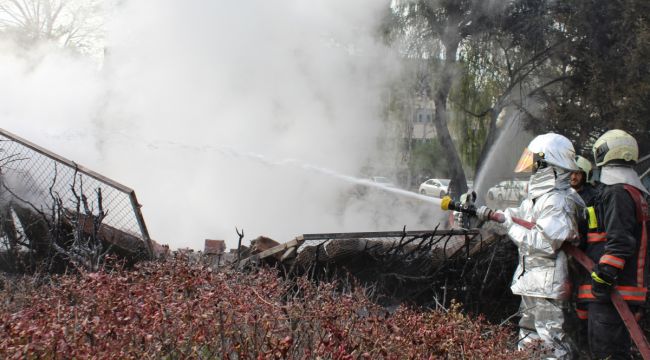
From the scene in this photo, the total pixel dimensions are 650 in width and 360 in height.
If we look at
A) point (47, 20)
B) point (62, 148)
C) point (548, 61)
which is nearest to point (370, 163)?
point (548, 61)

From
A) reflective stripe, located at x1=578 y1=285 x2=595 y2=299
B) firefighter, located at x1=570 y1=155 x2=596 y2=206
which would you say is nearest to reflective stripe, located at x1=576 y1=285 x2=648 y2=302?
reflective stripe, located at x1=578 y1=285 x2=595 y2=299

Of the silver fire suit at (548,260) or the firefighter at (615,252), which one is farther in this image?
the silver fire suit at (548,260)

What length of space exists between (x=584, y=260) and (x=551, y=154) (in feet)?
2.37

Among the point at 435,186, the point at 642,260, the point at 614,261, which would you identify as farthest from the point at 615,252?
the point at 435,186

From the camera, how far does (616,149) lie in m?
4.30

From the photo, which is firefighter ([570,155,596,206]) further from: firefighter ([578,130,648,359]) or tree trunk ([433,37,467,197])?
tree trunk ([433,37,467,197])

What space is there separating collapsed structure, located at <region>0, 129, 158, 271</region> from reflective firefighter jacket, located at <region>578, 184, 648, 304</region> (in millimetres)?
3177

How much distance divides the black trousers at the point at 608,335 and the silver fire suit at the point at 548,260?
20 cm

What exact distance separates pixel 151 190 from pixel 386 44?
238 inches

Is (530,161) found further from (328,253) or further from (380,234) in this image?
(328,253)

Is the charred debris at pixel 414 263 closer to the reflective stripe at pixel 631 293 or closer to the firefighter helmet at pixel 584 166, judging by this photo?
the firefighter helmet at pixel 584 166

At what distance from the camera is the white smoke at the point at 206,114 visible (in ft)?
26.9

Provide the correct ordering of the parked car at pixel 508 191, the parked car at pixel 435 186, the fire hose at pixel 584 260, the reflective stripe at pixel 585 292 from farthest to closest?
the parked car at pixel 435 186 → the parked car at pixel 508 191 → the reflective stripe at pixel 585 292 → the fire hose at pixel 584 260

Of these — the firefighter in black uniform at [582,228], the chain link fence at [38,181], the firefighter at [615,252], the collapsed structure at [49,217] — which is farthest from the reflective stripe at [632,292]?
the chain link fence at [38,181]
